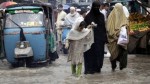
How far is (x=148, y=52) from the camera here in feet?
57.2

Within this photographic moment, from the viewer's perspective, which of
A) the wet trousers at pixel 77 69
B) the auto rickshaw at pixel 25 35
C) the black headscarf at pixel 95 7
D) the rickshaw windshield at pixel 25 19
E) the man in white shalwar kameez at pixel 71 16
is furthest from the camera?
the man in white shalwar kameez at pixel 71 16

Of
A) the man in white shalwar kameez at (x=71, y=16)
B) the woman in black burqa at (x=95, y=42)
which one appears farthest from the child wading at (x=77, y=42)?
the man in white shalwar kameez at (x=71, y=16)

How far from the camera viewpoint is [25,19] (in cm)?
1410

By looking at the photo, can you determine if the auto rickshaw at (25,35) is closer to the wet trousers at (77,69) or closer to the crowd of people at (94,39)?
the crowd of people at (94,39)

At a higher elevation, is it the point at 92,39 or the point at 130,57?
the point at 92,39

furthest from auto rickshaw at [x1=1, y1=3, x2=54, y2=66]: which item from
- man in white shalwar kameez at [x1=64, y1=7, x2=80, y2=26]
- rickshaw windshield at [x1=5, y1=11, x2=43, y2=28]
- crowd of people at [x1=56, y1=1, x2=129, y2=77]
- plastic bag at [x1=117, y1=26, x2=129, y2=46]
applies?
man in white shalwar kameez at [x1=64, y1=7, x2=80, y2=26]

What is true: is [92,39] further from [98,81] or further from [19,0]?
[19,0]

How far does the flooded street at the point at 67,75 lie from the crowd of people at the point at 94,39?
0.31 m

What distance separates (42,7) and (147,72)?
4030 millimetres

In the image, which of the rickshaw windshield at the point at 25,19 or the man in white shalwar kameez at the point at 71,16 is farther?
the man in white shalwar kameez at the point at 71,16

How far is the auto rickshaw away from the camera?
13547 millimetres

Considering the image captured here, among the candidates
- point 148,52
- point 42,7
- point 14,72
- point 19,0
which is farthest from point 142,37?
point 19,0

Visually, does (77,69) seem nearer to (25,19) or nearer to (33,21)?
(33,21)

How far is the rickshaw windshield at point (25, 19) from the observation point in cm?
1395
